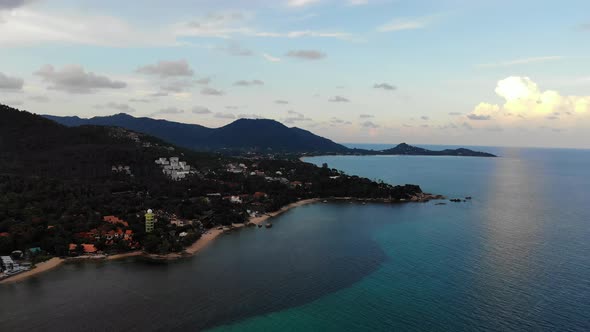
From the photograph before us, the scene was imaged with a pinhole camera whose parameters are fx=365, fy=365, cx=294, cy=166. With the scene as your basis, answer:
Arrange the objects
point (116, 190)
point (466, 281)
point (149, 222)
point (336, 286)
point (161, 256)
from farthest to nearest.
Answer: point (116, 190), point (149, 222), point (161, 256), point (466, 281), point (336, 286)

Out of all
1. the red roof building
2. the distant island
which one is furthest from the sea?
the red roof building

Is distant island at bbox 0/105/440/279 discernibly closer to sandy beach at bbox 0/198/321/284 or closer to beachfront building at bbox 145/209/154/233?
beachfront building at bbox 145/209/154/233

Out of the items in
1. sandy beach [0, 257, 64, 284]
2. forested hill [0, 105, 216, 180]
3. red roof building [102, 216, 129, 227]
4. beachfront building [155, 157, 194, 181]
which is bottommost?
sandy beach [0, 257, 64, 284]

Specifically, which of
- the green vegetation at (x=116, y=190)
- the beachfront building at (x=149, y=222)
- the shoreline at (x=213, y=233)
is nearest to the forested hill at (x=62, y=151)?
the green vegetation at (x=116, y=190)

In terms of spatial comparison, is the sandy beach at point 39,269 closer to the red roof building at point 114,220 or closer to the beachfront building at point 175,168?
the red roof building at point 114,220

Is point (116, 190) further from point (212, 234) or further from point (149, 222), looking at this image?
point (212, 234)

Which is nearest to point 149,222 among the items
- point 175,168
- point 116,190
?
point 116,190
